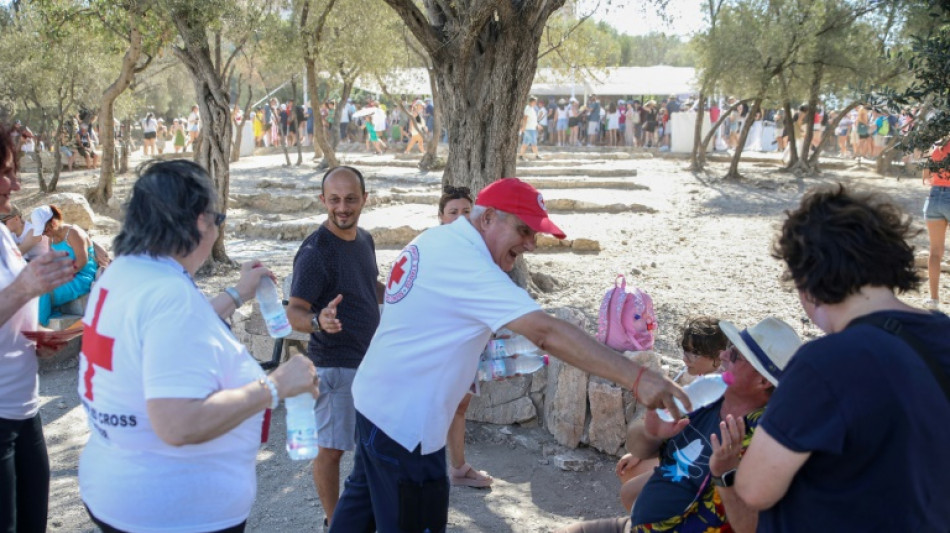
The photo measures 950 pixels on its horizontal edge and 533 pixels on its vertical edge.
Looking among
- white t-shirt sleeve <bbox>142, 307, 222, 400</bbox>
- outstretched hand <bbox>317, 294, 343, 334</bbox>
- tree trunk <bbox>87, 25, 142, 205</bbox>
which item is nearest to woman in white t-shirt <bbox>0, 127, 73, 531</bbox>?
white t-shirt sleeve <bbox>142, 307, 222, 400</bbox>

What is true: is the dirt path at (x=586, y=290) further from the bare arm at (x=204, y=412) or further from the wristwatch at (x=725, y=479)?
the bare arm at (x=204, y=412)

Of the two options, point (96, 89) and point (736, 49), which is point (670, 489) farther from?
point (96, 89)

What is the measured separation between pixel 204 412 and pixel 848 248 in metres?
1.61

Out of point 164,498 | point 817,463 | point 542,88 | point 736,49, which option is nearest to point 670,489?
point 817,463

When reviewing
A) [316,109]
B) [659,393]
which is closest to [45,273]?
[659,393]

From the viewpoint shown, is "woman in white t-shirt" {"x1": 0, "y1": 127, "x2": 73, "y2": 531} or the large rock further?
the large rock

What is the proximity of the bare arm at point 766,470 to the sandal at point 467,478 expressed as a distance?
306cm

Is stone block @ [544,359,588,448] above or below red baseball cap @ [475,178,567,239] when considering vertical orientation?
below

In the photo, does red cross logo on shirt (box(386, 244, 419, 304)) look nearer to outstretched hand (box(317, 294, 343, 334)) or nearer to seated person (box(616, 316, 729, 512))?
outstretched hand (box(317, 294, 343, 334))

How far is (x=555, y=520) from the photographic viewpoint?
178 inches

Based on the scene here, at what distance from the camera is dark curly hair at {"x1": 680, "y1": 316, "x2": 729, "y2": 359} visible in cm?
353

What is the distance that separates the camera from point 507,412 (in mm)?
5660

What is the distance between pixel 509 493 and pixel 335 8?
17.0m

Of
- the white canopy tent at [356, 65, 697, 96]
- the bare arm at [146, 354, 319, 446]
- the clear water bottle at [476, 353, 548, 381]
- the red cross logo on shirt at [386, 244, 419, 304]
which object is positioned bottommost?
the clear water bottle at [476, 353, 548, 381]
